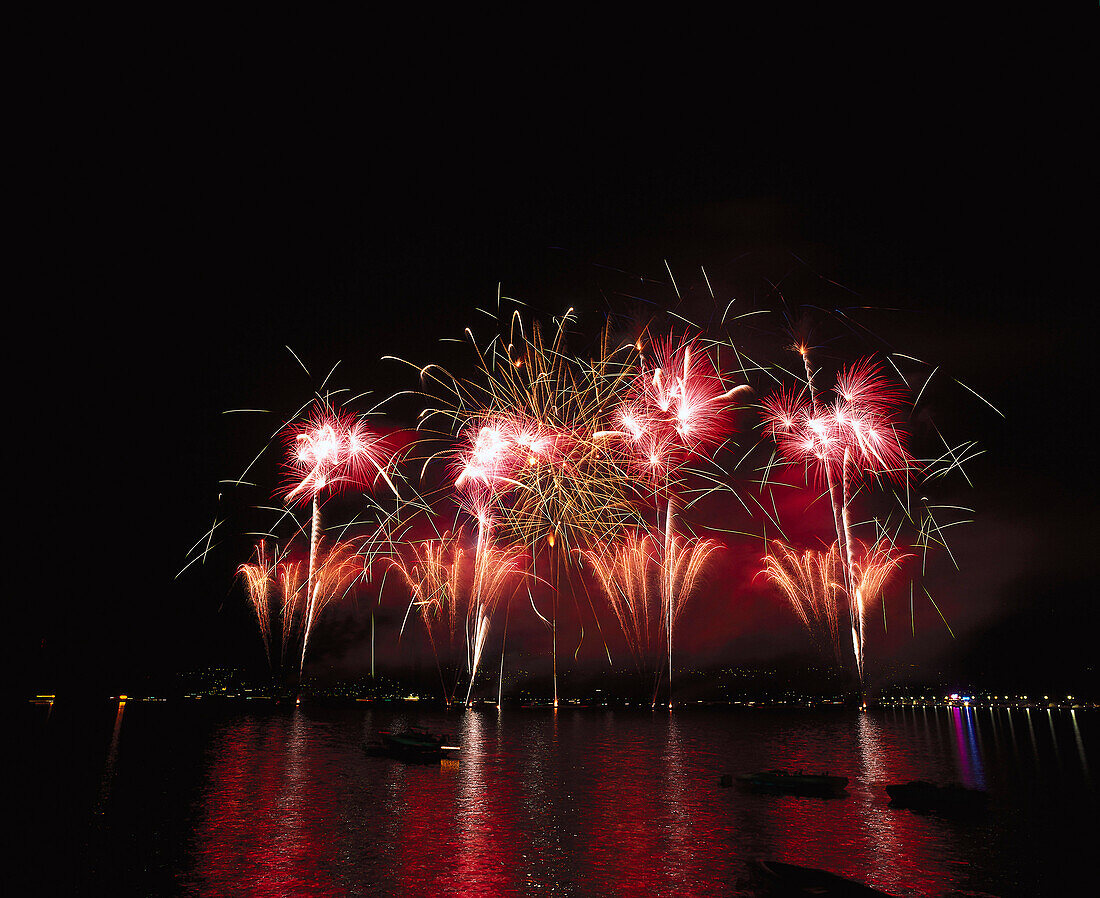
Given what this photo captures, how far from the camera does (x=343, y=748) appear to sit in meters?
74.4

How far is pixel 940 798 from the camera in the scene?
3981cm

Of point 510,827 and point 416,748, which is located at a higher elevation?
point 416,748

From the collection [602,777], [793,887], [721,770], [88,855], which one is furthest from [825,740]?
[88,855]

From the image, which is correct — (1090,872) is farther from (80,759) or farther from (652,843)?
(80,759)

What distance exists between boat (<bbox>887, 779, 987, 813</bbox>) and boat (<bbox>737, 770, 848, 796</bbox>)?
368 cm

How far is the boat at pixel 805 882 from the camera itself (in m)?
22.1

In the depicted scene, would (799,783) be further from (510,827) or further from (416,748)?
(416,748)

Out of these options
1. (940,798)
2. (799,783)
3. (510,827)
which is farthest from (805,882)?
(799,783)

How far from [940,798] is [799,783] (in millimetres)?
7540

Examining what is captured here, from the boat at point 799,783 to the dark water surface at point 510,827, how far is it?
1061 mm

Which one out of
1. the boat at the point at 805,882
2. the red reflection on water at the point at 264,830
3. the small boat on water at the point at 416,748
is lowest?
the red reflection on water at the point at 264,830

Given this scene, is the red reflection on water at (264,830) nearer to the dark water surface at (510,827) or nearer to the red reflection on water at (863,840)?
the dark water surface at (510,827)

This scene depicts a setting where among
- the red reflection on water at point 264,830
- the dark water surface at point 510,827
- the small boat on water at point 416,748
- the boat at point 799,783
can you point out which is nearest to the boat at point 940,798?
the dark water surface at point 510,827

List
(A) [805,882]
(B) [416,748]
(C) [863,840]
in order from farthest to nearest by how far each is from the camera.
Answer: (B) [416,748], (C) [863,840], (A) [805,882]
